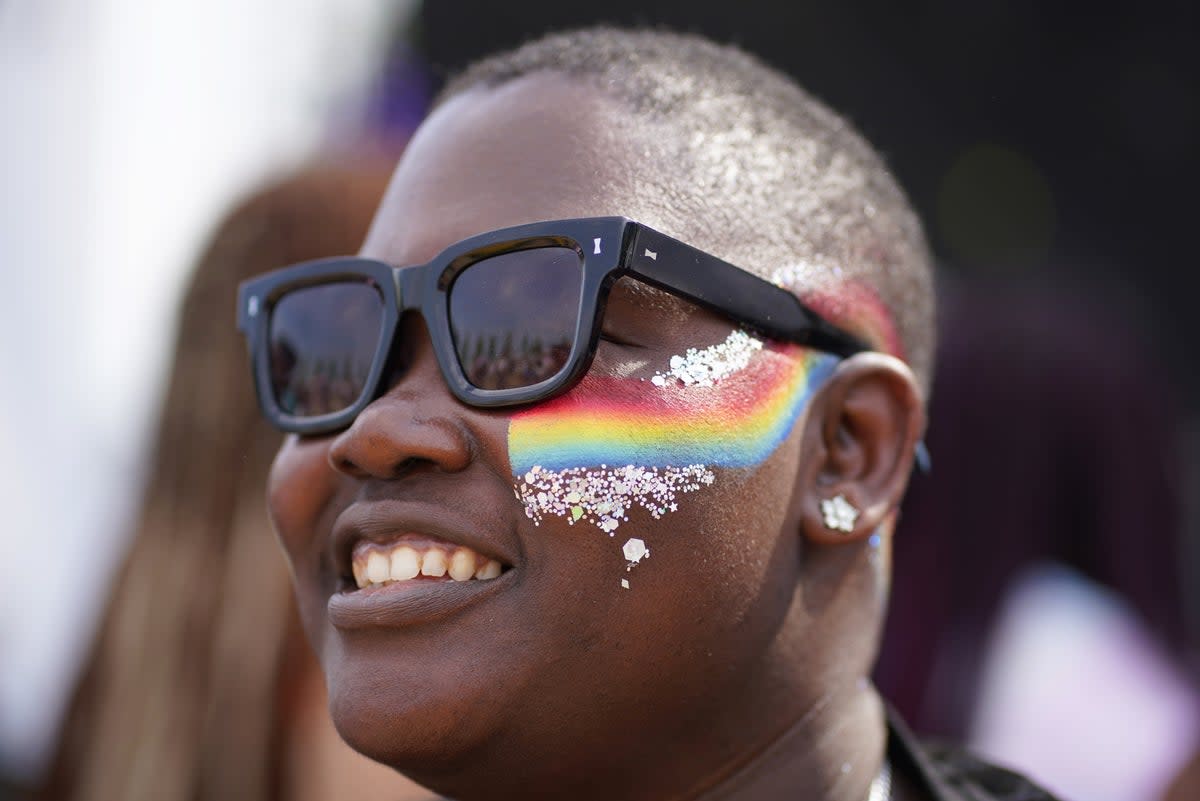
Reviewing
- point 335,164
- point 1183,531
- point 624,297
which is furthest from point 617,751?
point 335,164

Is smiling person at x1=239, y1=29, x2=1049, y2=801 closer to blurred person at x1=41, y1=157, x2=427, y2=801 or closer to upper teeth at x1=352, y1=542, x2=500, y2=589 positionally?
upper teeth at x1=352, y1=542, x2=500, y2=589

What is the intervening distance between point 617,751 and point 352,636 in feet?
1.48

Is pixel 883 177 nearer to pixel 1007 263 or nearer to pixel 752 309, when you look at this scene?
pixel 752 309

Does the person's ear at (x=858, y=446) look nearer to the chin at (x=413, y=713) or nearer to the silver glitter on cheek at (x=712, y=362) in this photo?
the silver glitter on cheek at (x=712, y=362)

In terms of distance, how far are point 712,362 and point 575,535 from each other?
352 millimetres

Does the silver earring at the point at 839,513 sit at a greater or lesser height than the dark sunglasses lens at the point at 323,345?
lesser

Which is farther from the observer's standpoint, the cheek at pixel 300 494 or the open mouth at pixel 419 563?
the cheek at pixel 300 494

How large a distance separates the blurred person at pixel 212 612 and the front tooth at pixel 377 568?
1609mm

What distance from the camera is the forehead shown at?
2.06 m

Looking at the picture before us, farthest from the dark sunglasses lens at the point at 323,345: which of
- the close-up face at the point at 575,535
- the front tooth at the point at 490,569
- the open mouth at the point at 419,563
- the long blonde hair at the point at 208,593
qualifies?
the long blonde hair at the point at 208,593

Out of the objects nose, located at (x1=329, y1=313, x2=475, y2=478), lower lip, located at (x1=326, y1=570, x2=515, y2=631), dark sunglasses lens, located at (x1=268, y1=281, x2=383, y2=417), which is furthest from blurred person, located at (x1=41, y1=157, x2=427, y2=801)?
nose, located at (x1=329, y1=313, x2=475, y2=478)

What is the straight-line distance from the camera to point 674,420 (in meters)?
1.94

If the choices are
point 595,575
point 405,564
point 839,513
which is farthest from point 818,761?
point 405,564

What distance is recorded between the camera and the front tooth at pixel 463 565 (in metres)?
1.92
